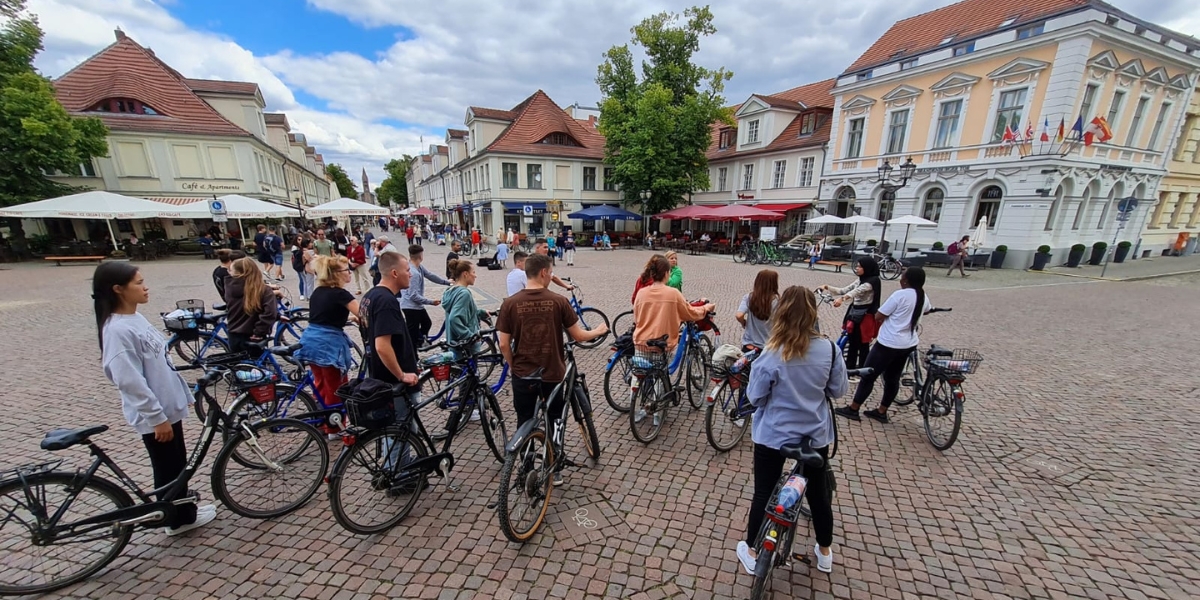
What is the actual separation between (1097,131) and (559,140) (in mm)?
27102

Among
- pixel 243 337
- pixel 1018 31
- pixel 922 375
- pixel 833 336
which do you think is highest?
pixel 1018 31

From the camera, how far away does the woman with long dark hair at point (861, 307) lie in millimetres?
4910

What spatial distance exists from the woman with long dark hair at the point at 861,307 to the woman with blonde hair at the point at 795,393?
2.75 m

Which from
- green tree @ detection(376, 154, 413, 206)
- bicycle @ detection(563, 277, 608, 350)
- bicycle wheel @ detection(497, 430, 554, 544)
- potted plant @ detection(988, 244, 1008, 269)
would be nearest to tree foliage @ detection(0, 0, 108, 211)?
bicycle @ detection(563, 277, 608, 350)

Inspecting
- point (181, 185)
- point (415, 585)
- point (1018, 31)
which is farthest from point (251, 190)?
point (1018, 31)

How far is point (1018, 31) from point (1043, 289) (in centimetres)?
1122

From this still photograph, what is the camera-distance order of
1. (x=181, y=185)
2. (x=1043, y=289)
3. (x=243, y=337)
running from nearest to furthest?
(x=243, y=337) → (x=1043, y=289) → (x=181, y=185)

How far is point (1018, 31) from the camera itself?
667 inches

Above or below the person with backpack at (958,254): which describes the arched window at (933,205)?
above

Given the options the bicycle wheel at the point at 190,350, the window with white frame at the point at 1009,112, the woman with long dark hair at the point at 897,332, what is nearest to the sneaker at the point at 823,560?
the woman with long dark hair at the point at 897,332

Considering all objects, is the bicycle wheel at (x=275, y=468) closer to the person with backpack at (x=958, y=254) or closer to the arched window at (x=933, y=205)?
the person with backpack at (x=958, y=254)

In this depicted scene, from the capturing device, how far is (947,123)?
19422mm

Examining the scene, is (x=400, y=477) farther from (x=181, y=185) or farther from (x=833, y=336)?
(x=181, y=185)

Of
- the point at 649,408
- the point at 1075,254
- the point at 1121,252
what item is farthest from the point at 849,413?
the point at 1121,252
